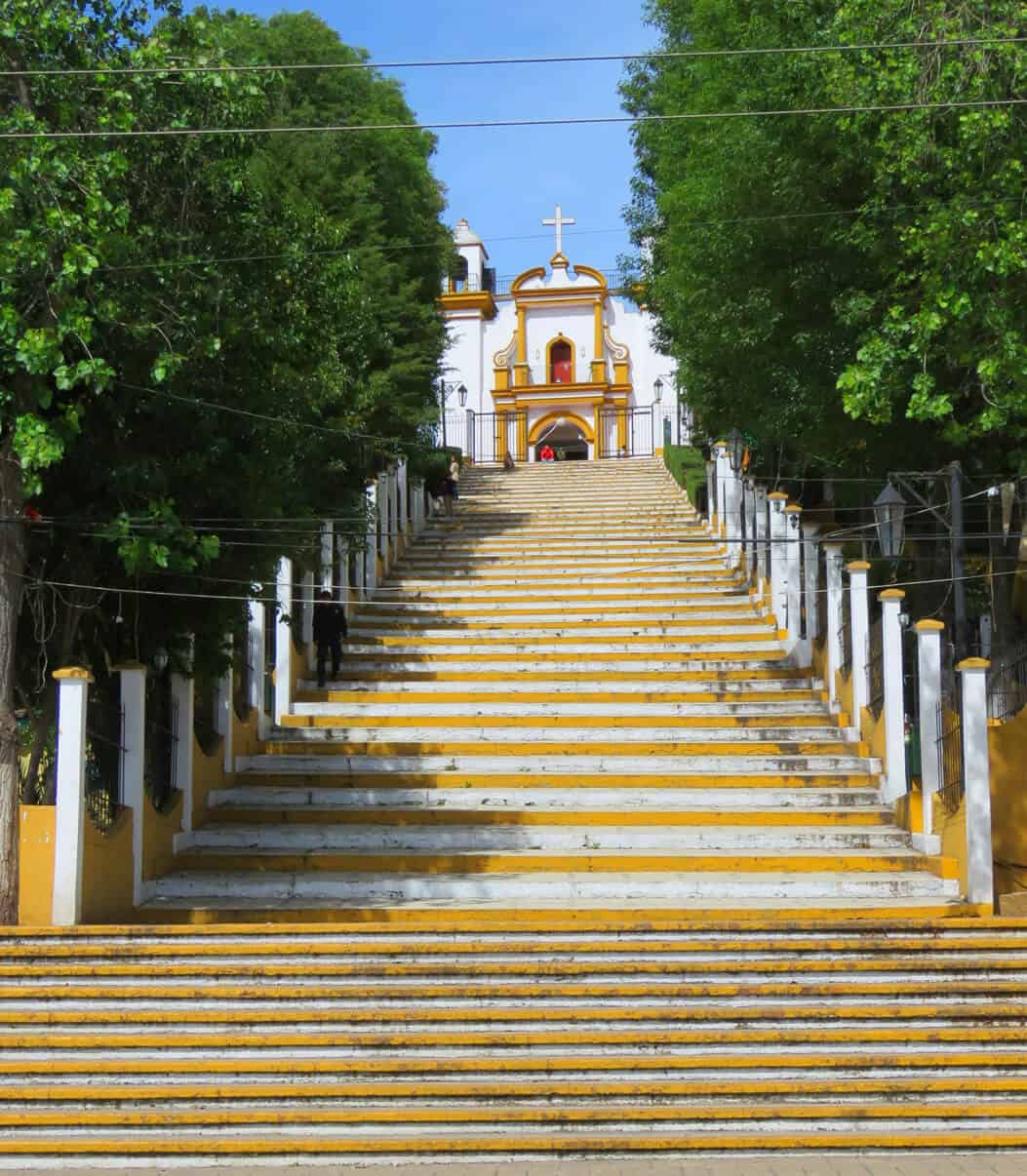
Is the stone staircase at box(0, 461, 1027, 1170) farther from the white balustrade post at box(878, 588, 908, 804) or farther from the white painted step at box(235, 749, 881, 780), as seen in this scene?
the white balustrade post at box(878, 588, 908, 804)

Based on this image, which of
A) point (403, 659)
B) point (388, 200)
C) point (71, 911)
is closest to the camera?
point (71, 911)

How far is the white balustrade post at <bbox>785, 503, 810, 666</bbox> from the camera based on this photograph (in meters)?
16.4

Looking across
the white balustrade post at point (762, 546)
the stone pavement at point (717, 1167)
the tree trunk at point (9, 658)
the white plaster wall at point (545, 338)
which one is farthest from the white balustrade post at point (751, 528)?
the white plaster wall at point (545, 338)

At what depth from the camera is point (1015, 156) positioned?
11266mm

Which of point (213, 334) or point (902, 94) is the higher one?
point (902, 94)

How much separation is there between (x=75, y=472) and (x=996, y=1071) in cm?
750

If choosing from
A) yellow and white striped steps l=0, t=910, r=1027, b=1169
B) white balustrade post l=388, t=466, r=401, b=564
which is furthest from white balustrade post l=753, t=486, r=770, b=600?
yellow and white striped steps l=0, t=910, r=1027, b=1169

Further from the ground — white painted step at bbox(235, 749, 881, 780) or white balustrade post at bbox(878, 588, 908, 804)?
white balustrade post at bbox(878, 588, 908, 804)

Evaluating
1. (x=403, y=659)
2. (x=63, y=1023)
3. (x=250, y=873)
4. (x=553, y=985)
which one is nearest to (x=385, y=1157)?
(x=553, y=985)

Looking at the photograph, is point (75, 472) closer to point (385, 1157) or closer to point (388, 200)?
point (385, 1157)

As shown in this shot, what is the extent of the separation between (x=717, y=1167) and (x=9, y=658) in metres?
6.09

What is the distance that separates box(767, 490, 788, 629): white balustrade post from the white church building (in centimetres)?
2107

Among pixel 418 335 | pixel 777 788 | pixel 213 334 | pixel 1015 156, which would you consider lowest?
pixel 777 788

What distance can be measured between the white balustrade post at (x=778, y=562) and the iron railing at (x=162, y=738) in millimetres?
7380
